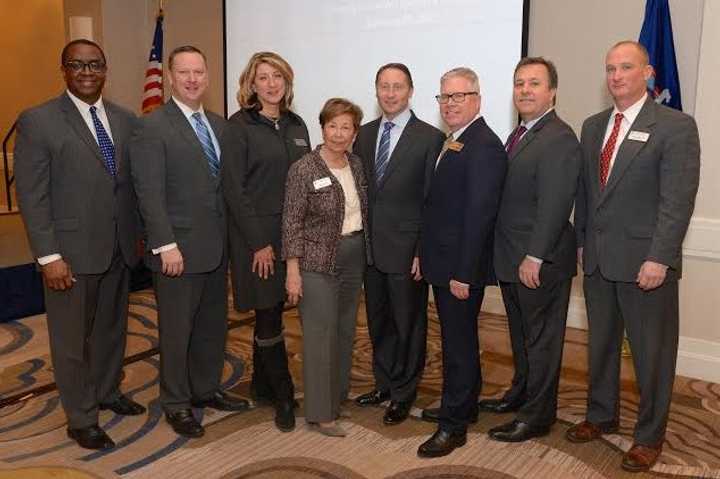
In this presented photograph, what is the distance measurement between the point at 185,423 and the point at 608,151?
2.23 meters

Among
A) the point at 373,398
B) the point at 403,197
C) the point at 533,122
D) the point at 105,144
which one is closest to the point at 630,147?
the point at 533,122

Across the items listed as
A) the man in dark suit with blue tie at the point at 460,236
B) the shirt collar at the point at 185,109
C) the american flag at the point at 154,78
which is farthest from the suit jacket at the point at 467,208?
the american flag at the point at 154,78

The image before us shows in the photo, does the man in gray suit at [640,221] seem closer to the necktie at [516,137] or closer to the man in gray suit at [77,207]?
the necktie at [516,137]

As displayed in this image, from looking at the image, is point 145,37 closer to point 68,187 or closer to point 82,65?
point 82,65

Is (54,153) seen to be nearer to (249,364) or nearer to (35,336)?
(249,364)

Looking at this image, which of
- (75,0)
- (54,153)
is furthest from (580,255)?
(75,0)

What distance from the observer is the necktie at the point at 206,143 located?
9.67ft

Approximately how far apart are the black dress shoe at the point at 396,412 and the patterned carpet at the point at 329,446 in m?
0.03

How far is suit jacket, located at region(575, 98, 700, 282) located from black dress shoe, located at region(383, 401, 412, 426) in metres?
1.11

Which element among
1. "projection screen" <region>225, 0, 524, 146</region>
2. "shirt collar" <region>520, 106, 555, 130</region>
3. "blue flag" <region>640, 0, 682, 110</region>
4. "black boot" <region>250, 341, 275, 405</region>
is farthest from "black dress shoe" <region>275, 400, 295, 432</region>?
"blue flag" <region>640, 0, 682, 110</region>

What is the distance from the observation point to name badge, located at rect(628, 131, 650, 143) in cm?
260

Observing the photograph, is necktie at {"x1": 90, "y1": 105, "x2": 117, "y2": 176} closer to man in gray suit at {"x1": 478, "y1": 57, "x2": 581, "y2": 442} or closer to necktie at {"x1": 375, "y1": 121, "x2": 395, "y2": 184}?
necktie at {"x1": 375, "y1": 121, "x2": 395, "y2": 184}

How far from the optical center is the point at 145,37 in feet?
22.9

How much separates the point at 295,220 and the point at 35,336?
110 inches
